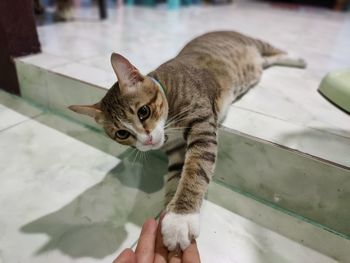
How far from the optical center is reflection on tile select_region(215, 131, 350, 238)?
893 millimetres

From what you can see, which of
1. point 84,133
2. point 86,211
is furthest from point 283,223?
point 84,133

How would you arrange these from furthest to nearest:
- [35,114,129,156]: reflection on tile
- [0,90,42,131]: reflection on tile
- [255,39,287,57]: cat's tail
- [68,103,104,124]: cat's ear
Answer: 1. [255,39,287,57]: cat's tail
2. [0,90,42,131]: reflection on tile
3. [35,114,129,156]: reflection on tile
4. [68,103,104,124]: cat's ear

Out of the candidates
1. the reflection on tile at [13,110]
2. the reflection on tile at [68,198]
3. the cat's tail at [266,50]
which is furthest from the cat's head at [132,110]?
the cat's tail at [266,50]

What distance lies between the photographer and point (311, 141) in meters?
0.98

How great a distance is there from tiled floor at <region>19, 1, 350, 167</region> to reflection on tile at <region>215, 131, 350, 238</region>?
1.5 inches

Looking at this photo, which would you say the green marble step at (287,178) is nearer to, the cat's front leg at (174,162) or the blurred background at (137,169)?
the blurred background at (137,169)

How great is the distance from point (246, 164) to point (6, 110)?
3.92ft

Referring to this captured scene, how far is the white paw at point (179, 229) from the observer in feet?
2.37

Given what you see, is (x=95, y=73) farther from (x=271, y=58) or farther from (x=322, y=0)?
(x=322, y=0)

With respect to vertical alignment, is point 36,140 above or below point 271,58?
below

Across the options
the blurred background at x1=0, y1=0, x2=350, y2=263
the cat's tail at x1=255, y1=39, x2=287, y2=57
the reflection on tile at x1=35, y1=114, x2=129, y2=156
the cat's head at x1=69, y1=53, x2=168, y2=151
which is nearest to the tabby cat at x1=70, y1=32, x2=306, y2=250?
the cat's head at x1=69, y1=53, x2=168, y2=151

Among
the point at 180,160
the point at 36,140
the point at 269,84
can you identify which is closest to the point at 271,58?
the point at 269,84

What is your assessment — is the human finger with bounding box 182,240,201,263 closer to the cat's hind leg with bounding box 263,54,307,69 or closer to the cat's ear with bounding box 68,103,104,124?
the cat's ear with bounding box 68,103,104,124

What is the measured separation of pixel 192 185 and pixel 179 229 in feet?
0.51
